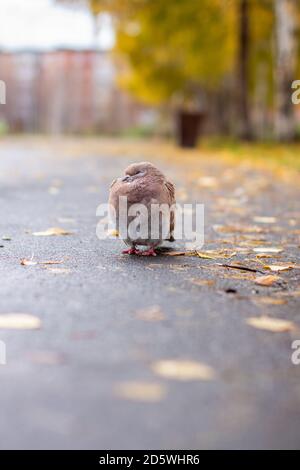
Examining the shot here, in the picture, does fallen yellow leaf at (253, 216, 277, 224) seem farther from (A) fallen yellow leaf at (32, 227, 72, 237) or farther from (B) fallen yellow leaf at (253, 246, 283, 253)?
(A) fallen yellow leaf at (32, 227, 72, 237)

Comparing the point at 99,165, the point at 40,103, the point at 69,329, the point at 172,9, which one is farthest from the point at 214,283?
the point at 40,103

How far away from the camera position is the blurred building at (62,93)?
100ft

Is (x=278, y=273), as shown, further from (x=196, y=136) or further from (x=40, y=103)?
(x=40, y=103)

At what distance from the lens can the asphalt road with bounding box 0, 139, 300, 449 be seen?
176cm

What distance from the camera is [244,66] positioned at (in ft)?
64.6

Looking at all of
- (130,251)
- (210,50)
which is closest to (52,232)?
(130,251)

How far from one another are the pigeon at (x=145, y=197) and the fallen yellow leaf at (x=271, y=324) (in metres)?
1.15

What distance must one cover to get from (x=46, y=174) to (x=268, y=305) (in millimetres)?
7451

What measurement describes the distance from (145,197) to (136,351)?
1501 millimetres

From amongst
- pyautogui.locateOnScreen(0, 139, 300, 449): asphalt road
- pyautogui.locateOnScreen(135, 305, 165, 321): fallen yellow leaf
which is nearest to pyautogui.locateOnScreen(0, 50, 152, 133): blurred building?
pyautogui.locateOnScreen(0, 139, 300, 449): asphalt road

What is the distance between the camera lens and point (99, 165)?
476 inches

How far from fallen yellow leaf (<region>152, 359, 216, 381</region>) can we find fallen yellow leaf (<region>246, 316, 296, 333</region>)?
49cm

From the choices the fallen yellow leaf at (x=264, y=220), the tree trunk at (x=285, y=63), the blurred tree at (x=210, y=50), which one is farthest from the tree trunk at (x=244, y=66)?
the fallen yellow leaf at (x=264, y=220)

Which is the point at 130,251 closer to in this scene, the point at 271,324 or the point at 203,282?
the point at 203,282
